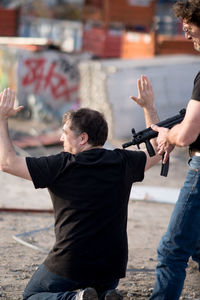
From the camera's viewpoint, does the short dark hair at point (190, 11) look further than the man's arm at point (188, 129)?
Yes

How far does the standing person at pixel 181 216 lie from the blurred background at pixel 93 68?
6335mm

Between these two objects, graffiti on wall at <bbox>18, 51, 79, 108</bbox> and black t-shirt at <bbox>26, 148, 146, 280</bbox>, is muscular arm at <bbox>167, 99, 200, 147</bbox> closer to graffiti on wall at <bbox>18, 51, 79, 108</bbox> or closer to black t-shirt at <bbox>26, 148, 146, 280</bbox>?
black t-shirt at <bbox>26, 148, 146, 280</bbox>

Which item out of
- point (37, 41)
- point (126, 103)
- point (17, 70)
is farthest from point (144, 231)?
point (37, 41)

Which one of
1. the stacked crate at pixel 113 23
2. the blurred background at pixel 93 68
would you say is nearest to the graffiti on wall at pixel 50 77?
the blurred background at pixel 93 68

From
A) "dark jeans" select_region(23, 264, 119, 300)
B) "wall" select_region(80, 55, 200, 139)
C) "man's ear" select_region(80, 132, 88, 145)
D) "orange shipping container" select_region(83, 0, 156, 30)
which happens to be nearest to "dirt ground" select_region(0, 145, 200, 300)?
"dark jeans" select_region(23, 264, 119, 300)

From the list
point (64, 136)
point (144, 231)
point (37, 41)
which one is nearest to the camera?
point (64, 136)

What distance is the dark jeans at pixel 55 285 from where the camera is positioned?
3.33 metres

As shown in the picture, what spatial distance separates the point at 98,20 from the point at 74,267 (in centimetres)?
1444

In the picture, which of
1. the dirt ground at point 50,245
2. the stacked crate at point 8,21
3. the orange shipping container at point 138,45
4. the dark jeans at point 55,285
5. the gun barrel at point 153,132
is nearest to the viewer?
the dark jeans at point 55,285

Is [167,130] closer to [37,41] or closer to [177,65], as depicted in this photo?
[177,65]

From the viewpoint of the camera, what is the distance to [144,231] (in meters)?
5.70

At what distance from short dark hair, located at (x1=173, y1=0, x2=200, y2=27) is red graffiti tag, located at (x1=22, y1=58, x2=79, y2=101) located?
928 centimetres

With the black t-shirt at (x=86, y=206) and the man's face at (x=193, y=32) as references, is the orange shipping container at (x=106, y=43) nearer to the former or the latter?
the man's face at (x=193, y=32)

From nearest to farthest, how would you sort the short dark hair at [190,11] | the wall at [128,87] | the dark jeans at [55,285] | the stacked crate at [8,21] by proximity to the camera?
the short dark hair at [190,11], the dark jeans at [55,285], the wall at [128,87], the stacked crate at [8,21]
